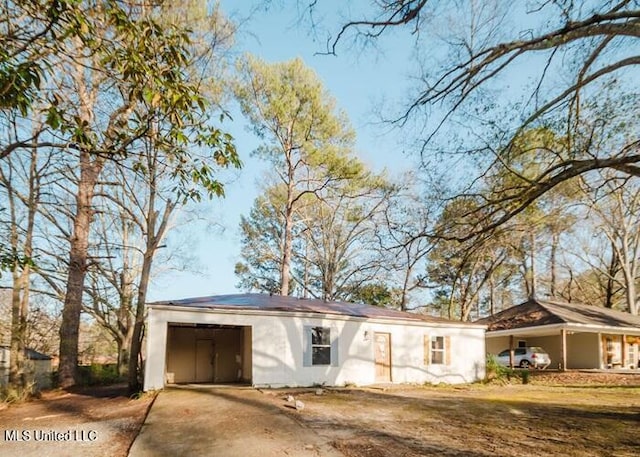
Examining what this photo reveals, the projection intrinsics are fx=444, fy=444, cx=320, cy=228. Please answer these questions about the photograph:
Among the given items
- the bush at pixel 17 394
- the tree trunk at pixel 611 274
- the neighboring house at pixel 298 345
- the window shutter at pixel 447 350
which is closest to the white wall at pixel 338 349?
the neighboring house at pixel 298 345

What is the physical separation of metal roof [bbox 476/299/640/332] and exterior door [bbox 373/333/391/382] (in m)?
9.73

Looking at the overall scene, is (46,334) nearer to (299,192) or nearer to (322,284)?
(299,192)

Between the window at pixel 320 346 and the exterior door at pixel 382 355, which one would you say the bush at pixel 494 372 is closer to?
the exterior door at pixel 382 355

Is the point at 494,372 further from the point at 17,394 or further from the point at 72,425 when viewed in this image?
the point at 17,394

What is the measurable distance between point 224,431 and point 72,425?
10.2 feet

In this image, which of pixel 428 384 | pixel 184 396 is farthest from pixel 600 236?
pixel 184 396

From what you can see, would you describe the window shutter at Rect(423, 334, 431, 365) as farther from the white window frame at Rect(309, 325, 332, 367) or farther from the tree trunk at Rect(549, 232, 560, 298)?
the tree trunk at Rect(549, 232, 560, 298)

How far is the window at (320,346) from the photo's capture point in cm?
1415

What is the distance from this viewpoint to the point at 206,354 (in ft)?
53.8

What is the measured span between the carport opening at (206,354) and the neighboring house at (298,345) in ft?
0.12

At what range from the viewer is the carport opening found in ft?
51.5

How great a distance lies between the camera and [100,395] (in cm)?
1241

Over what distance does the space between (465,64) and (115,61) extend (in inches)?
235

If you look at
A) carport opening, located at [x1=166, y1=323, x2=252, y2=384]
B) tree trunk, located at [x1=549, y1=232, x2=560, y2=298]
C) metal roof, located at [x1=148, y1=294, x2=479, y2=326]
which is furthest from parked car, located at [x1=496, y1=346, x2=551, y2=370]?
carport opening, located at [x1=166, y1=323, x2=252, y2=384]
